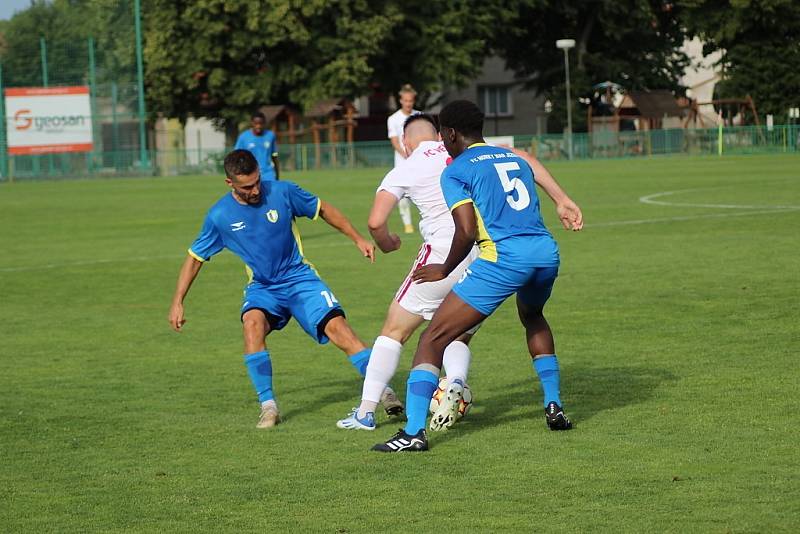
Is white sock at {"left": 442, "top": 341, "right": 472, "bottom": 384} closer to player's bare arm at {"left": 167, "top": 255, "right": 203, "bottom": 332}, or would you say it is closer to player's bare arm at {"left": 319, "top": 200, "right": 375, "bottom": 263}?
player's bare arm at {"left": 319, "top": 200, "right": 375, "bottom": 263}

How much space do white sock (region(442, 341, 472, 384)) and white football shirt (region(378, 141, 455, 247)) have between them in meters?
0.69

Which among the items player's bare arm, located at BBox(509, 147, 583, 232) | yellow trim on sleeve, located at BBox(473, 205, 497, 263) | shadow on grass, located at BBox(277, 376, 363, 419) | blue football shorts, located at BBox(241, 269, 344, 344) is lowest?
shadow on grass, located at BBox(277, 376, 363, 419)

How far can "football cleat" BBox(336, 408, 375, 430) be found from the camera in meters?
8.15

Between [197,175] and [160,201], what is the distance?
2246cm

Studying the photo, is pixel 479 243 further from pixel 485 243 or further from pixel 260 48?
pixel 260 48

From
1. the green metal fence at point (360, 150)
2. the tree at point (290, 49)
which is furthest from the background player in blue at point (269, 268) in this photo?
the tree at point (290, 49)

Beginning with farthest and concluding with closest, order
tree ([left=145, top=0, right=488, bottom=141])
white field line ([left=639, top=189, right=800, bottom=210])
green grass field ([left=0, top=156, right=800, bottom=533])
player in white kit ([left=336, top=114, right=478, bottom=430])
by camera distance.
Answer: tree ([left=145, top=0, right=488, bottom=141])
white field line ([left=639, top=189, right=800, bottom=210])
player in white kit ([left=336, top=114, right=478, bottom=430])
green grass field ([left=0, top=156, right=800, bottom=533])

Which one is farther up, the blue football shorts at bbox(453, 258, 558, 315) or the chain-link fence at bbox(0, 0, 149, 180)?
the chain-link fence at bbox(0, 0, 149, 180)

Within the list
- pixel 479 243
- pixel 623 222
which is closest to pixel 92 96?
pixel 623 222

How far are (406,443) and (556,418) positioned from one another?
3.07 feet

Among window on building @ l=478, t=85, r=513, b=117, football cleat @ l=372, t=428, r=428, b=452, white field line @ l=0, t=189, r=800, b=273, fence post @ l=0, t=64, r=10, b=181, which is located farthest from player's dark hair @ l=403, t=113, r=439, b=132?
window on building @ l=478, t=85, r=513, b=117

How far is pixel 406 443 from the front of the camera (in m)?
7.44

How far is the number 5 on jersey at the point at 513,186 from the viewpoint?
7.36 meters

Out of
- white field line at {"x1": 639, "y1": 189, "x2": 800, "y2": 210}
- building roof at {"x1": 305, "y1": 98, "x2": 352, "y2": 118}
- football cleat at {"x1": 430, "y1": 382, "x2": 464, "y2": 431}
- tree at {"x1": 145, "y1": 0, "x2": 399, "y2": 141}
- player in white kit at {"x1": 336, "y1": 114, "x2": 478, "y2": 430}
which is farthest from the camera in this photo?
building roof at {"x1": 305, "y1": 98, "x2": 352, "y2": 118}
